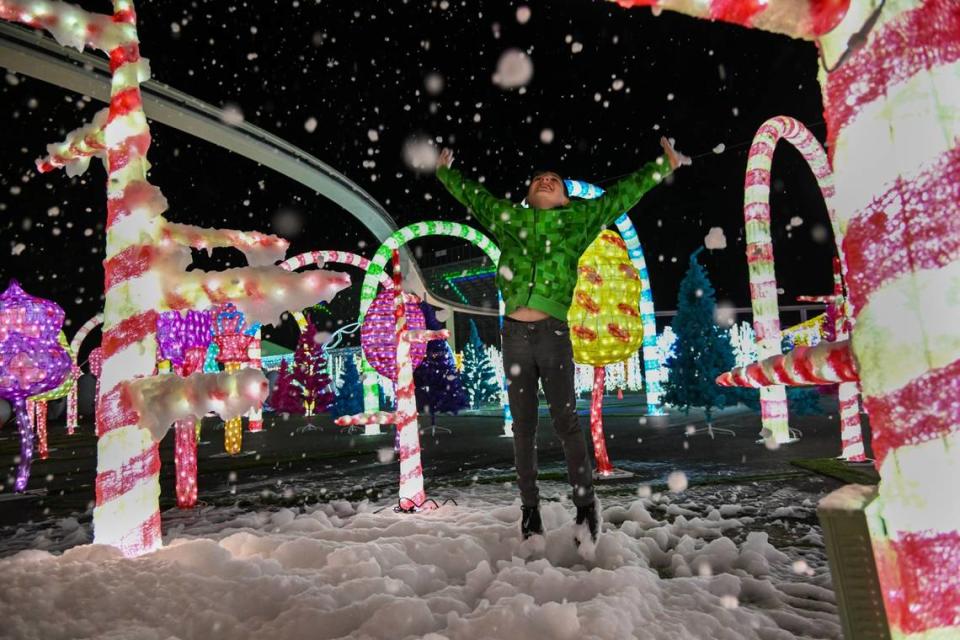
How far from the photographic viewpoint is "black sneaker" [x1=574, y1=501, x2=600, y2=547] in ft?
9.61

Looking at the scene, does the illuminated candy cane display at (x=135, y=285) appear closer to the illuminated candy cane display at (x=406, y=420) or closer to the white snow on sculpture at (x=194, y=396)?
the white snow on sculpture at (x=194, y=396)

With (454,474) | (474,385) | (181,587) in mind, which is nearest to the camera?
(181,587)

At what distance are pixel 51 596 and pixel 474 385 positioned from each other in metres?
20.5

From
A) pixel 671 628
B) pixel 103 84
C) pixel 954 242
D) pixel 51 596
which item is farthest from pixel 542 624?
pixel 103 84

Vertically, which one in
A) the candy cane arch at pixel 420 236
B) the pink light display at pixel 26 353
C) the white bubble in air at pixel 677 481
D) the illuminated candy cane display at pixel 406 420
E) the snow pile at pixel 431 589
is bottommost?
the white bubble in air at pixel 677 481

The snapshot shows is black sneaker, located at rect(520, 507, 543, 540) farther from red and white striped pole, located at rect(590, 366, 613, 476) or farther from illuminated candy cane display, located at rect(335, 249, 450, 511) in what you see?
red and white striped pole, located at rect(590, 366, 613, 476)

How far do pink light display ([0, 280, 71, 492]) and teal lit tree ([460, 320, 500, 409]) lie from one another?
16.1 meters

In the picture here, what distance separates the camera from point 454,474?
598 cm

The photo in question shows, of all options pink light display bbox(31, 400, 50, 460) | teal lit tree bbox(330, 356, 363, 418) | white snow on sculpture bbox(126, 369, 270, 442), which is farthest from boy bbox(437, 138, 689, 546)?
teal lit tree bbox(330, 356, 363, 418)

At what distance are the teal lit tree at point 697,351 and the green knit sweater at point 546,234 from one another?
774cm

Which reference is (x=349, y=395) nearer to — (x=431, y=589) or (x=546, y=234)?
(x=546, y=234)

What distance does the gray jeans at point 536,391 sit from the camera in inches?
119

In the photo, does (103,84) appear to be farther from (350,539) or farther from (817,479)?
(817,479)

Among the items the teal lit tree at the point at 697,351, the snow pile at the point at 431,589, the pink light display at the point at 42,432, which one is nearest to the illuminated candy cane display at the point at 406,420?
the snow pile at the point at 431,589
